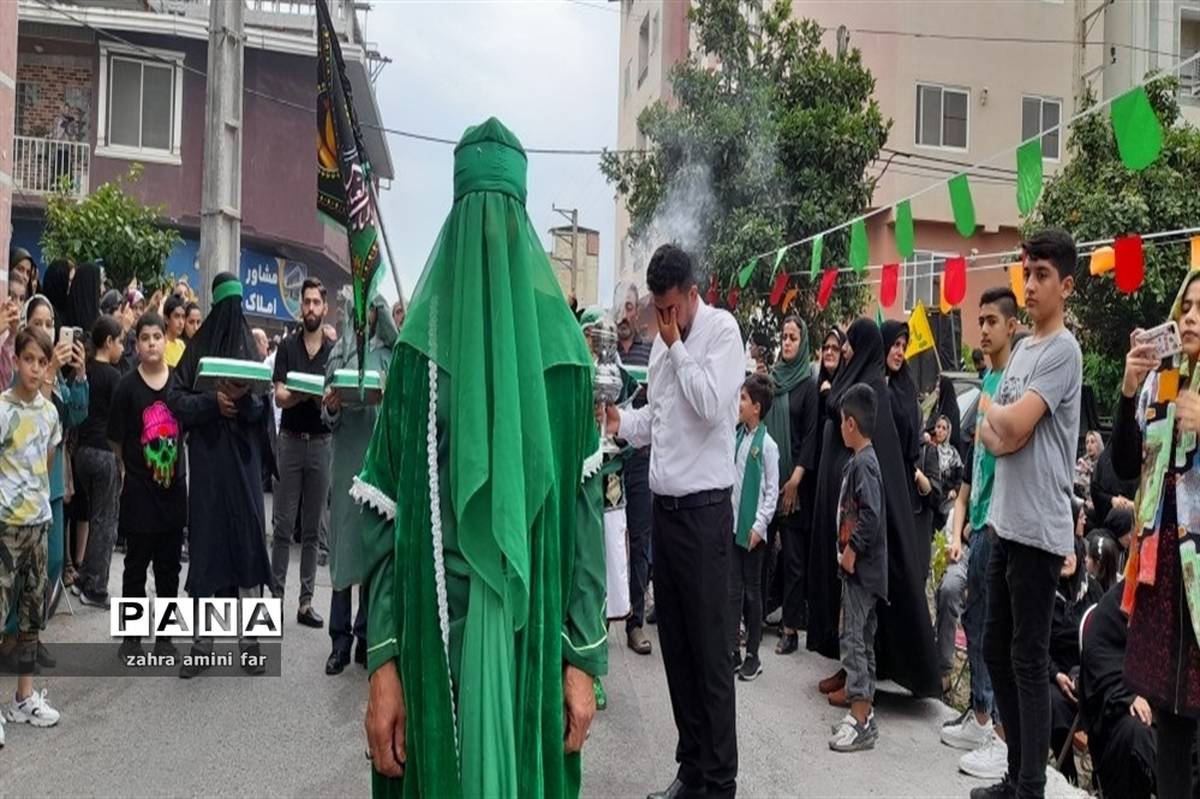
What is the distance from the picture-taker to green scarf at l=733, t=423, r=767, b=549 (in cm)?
621

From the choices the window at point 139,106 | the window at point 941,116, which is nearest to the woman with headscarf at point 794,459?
the window at point 941,116

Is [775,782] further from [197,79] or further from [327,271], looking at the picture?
[327,271]

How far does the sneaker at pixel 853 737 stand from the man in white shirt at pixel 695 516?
119cm

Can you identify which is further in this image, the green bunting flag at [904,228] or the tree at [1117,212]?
the tree at [1117,212]

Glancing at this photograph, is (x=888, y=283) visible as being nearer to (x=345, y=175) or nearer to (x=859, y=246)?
(x=859, y=246)

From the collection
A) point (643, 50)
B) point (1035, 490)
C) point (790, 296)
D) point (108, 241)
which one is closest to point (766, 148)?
point (790, 296)

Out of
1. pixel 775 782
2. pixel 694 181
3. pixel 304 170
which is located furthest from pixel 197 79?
pixel 775 782

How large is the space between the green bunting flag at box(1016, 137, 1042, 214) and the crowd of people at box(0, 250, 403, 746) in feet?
15.4

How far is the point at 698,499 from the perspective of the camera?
169 inches

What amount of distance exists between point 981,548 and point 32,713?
180 inches

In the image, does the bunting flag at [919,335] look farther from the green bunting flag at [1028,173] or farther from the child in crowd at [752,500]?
the child in crowd at [752,500]

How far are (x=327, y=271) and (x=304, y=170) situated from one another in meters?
3.75

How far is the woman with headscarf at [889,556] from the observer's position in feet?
19.3

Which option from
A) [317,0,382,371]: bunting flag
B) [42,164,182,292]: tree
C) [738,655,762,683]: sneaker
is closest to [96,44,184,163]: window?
[42,164,182,292]: tree
